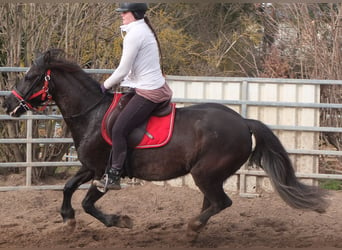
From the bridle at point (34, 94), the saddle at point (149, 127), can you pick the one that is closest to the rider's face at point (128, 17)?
the saddle at point (149, 127)

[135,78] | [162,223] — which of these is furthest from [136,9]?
[162,223]

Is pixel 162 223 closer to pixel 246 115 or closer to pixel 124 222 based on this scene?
pixel 124 222

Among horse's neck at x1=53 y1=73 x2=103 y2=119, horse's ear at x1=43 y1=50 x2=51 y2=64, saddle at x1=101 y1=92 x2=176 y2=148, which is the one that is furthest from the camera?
horse's neck at x1=53 y1=73 x2=103 y2=119

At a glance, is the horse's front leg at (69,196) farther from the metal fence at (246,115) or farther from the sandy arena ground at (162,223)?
the metal fence at (246,115)

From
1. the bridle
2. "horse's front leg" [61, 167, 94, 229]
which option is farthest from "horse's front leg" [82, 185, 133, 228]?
the bridle

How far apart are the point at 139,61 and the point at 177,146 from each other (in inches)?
37.7

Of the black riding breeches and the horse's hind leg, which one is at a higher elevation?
the black riding breeches

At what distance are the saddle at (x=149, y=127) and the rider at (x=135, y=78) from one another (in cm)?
8

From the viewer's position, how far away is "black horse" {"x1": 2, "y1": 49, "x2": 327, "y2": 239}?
5910mm

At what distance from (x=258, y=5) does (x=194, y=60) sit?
571cm

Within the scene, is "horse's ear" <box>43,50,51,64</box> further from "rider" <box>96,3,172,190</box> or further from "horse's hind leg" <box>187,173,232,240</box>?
"horse's hind leg" <box>187,173,232,240</box>

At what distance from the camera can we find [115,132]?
5781 mm

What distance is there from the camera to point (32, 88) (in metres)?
5.99

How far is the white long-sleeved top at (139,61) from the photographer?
567cm
